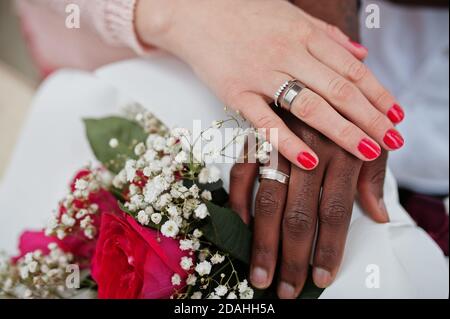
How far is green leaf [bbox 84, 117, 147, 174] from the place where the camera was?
0.76 m

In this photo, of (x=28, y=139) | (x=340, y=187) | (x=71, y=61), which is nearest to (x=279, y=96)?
(x=340, y=187)

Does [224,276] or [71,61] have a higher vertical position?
[71,61]

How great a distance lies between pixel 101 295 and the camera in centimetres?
65

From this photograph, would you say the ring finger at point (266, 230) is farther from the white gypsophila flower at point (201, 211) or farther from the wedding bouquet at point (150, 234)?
the white gypsophila flower at point (201, 211)

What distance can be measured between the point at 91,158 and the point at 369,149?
52 cm

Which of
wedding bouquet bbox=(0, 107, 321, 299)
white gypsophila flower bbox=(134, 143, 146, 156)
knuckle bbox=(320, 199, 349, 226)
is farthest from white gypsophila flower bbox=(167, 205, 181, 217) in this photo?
knuckle bbox=(320, 199, 349, 226)

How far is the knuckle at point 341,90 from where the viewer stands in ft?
2.38

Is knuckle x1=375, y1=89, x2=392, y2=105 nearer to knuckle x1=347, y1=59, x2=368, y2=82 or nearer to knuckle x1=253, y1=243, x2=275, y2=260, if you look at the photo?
knuckle x1=347, y1=59, x2=368, y2=82

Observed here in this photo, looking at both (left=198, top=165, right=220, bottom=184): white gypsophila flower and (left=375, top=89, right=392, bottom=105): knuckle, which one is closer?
(left=198, top=165, right=220, bottom=184): white gypsophila flower

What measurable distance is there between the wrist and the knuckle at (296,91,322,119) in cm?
28

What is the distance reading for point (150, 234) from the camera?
594 mm

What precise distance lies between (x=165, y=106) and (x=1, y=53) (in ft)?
5.69
